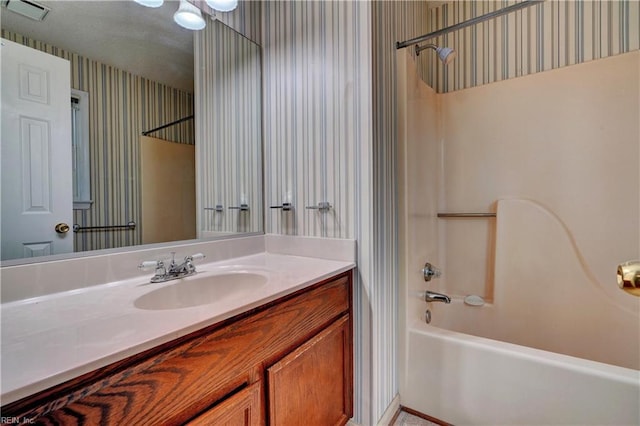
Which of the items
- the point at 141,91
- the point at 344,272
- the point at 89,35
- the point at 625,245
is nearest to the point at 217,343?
the point at 344,272

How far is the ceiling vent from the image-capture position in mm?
802

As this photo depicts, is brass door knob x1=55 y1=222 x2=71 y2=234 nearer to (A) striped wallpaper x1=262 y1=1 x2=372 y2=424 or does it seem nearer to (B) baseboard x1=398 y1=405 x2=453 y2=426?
(A) striped wallpaper x1=262 y1=1 x2=372 y2=424

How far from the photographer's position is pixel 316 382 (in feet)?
3.35

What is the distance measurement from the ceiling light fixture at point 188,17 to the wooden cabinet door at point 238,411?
142 cm

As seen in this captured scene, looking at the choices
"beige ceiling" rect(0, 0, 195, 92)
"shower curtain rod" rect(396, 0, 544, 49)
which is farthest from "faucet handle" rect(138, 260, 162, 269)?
"shower curtain rod" rect(396, 0, 544, 49)

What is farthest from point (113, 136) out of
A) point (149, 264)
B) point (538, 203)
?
point (538, 203)

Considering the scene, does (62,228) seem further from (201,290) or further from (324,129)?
(324,129)

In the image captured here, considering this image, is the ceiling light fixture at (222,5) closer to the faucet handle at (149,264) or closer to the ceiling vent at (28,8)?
the ceiling vent at (28,8)

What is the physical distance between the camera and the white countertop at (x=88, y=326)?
1.45 feet

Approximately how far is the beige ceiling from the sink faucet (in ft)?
2.35

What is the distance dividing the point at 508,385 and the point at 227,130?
1709 millimetres

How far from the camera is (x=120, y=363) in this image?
0.51m

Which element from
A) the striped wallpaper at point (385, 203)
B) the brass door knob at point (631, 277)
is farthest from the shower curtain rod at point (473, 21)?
the brass door knob at point (631, 277)

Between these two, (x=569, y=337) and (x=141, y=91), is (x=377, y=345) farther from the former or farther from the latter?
(x=141, y=91)
